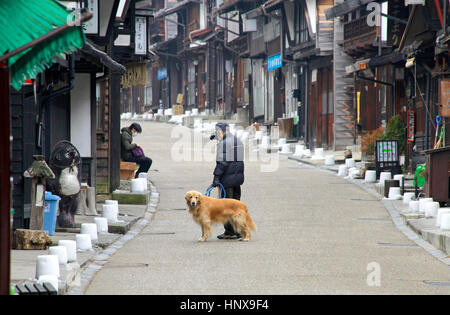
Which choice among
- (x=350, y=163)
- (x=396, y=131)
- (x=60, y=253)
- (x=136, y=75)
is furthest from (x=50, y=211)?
(x=350, y=163)

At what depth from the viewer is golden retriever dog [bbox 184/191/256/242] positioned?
15328 mm

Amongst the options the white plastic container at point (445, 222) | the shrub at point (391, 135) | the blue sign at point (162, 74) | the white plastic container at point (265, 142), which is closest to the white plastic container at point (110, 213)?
the white plastic container at point (445, 222)

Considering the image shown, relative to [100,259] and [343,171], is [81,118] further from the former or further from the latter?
[343,171]

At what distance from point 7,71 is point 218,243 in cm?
899

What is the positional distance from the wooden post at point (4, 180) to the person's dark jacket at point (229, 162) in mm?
9679

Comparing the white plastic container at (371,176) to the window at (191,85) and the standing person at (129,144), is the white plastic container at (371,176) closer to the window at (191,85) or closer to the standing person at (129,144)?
the standing person at (129,144)

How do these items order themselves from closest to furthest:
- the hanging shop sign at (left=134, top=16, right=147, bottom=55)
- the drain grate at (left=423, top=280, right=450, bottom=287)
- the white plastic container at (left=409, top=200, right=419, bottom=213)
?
1. the drain grate at (left=423, top=280, right=450, bottom=287)
2. the white plastic container at (left=409, top=200, right=419, bottom=213)
3. the hanging shop sign at (left=134, top=16, right=147, bottom=55)

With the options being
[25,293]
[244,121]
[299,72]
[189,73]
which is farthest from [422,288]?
[189,73]

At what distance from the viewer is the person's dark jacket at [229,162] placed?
16375 millimetres

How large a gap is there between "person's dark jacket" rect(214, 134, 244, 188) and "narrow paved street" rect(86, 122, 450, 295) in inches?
42.3

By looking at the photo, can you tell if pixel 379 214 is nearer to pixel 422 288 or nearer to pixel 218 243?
pixel 218 243

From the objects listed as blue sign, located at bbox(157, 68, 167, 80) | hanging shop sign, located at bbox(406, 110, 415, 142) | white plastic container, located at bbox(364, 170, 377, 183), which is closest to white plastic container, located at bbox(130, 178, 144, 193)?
white plastic container, located at bbox(364, 170, 377, 183)

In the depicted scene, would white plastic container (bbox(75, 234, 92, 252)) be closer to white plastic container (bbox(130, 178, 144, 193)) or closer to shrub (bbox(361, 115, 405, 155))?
white plastic container (bbox(130, 178, 144, 193))

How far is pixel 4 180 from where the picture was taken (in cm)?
673
